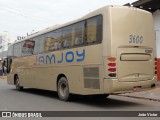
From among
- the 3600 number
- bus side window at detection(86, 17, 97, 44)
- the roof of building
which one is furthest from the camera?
the roof of building

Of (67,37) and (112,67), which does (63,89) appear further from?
(112,67)

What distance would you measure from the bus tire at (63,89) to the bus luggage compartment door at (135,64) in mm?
3232

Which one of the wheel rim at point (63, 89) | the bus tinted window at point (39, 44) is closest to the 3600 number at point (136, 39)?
the wheel rim at point (63, 89)

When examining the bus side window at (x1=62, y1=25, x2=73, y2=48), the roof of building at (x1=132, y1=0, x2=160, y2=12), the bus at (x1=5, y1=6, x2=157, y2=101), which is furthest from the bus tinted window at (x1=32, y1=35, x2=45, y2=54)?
the roof of building at (x1=132, y1=0, x2=160, y2=12)

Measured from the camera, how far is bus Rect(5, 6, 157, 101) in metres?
11.4

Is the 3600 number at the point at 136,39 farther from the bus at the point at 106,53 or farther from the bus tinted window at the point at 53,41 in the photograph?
the bus tinted window at the point at 53,41

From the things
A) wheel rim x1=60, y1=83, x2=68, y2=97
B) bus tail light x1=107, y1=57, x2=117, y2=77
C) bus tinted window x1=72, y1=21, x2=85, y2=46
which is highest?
bus tinted window x1=72, y1=21, x2=85, y2=46

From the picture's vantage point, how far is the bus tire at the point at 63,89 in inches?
550

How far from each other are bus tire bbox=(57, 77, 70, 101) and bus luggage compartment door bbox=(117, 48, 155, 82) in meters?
3.23

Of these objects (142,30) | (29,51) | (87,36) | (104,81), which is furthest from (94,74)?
(29,51)

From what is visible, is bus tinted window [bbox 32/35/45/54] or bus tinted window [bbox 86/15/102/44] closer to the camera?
bus tinted window [bbox 86/15/102/44]

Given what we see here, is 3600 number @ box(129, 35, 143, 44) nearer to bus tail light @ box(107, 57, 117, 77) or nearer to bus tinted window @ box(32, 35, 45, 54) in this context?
bus tail light @ box(107, 57, 117, 77)

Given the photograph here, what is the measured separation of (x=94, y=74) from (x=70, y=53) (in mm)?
2043

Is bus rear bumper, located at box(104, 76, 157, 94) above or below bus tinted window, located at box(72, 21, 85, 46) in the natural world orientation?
below
